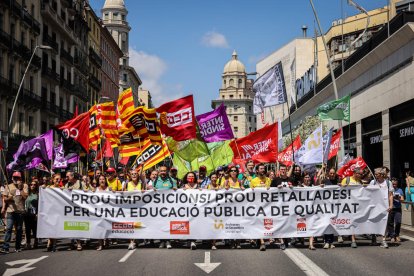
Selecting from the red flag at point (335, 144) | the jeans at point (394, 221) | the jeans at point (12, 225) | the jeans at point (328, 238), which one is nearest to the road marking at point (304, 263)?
the jeans at point (328, 238)

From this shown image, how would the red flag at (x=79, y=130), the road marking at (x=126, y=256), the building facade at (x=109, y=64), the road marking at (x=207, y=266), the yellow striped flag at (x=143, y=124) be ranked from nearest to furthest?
the road marking at (x=207, y=266), the road marking at (x=126, y=256), the yellow striped flag at (x=143, y=124), the red flag at (x=79, y=130), the building facade at (x=109, y=64)

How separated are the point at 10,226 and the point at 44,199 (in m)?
0.91

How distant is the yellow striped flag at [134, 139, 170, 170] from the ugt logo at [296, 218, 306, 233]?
190 inches

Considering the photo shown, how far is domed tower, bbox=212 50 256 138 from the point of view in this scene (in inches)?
6570

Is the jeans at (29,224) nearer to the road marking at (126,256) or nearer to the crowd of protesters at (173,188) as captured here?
the crowd of protesters at (173,188)

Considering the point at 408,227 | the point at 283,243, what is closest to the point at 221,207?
the point at 283,243

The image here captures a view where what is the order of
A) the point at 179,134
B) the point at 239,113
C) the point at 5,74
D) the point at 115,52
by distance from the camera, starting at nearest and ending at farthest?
the point at 179,134
the point at 5,74
the point at 115,52
the point at 239,113

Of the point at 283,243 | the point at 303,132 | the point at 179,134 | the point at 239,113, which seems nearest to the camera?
the point at 283,243

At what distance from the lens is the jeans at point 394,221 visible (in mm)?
13078

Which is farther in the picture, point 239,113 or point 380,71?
point 239,113

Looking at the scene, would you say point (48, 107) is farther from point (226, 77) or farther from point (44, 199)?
point (226, 77)

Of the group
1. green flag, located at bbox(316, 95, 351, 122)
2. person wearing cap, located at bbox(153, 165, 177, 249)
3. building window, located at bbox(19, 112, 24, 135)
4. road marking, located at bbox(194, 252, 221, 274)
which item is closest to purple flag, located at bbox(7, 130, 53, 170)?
person wearing cap, located at bbox(153, 165, 177, 249)

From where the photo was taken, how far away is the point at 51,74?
48531 millimetres

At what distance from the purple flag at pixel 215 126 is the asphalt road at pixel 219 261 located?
13.2ft
